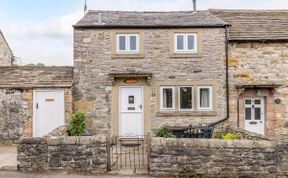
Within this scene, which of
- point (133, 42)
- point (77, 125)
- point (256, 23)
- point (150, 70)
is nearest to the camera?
point (77, 125)

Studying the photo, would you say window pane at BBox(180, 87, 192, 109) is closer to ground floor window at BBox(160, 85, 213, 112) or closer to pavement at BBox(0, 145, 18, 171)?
ground floor window at BBox(160, 85, 213, 112)

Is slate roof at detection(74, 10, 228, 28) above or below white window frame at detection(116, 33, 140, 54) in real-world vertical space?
above

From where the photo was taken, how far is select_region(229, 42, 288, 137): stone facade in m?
15.4

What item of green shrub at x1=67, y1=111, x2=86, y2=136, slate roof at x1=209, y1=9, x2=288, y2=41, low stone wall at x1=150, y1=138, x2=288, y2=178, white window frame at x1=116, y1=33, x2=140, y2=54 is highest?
slate roof at x1=209, y1=9, x2=288, y2=41

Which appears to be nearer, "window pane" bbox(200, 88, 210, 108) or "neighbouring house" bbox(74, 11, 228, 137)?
"neighbouring house" bbox(74, 11, 228, 137)

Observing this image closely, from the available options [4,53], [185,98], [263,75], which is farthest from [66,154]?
[4,53]

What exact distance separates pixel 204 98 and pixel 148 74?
2767 millimetres

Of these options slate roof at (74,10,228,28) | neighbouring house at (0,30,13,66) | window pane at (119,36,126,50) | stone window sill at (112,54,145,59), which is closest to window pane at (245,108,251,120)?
slate roof at (74,10,228,28)

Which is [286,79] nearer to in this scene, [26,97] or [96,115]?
[96,115]

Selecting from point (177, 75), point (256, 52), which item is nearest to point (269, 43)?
point (256, 52)

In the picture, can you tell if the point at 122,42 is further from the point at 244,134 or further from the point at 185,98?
the point at 244,134

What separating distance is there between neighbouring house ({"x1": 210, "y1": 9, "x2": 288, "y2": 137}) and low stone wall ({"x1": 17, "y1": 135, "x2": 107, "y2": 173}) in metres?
8.10

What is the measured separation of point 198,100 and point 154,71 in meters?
2.34

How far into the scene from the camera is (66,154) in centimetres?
Result: 902
